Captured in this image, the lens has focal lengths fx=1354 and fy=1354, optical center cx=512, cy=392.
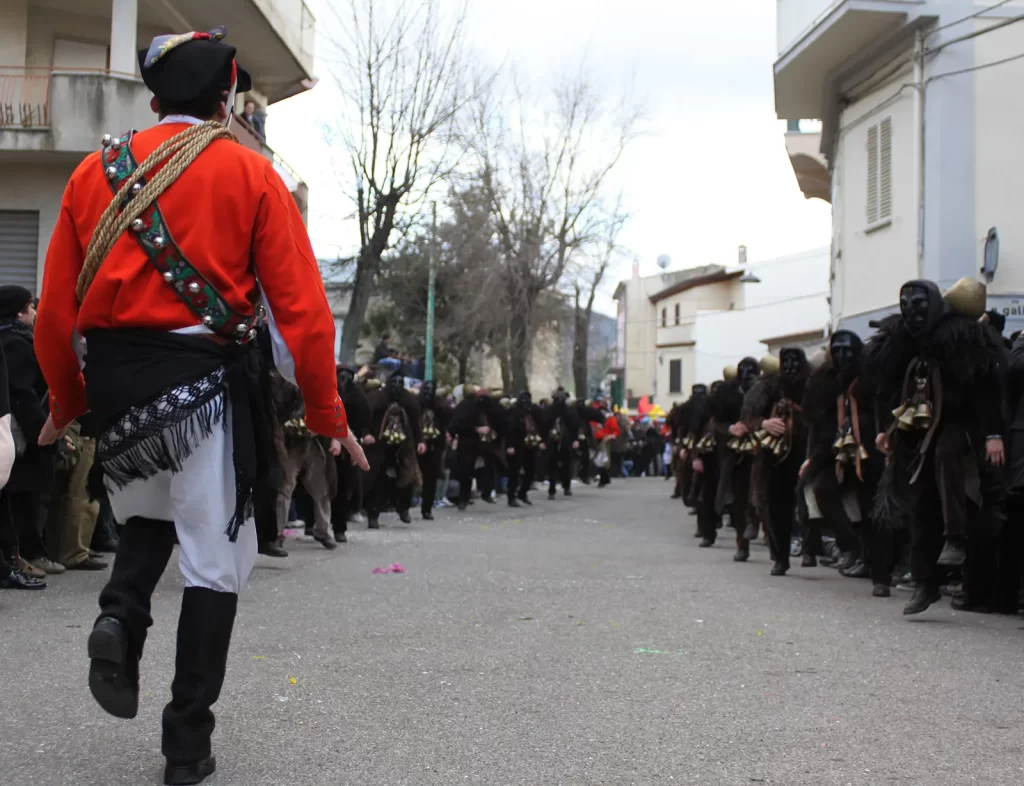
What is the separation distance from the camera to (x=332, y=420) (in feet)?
14.0

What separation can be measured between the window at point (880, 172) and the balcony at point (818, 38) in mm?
1357

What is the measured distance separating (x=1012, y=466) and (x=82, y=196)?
6.29 meters

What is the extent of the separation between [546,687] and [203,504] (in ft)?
7.94

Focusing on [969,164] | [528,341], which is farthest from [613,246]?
[969,164]

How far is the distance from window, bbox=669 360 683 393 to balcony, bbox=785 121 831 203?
4951cm

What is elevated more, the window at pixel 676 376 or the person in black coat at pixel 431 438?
the window at pixel 676 376

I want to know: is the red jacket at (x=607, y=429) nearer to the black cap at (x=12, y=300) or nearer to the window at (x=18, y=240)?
the window at (x=18, y=240)

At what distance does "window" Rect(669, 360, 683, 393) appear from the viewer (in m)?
82.9

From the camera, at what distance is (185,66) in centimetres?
422

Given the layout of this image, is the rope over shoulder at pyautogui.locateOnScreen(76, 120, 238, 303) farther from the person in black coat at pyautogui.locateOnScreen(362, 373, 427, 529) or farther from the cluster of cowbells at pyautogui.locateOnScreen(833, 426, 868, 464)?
the person in black coat at pyautogui.locateOnScreen(362, 373, 427, 529)

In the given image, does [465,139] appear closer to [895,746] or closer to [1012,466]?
[1012,466]

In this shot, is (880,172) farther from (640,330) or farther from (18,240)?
(640,330)

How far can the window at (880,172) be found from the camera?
69.2 feet

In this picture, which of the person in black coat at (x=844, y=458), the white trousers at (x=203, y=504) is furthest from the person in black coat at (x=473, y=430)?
the white trousers at (x=203, y=504)
